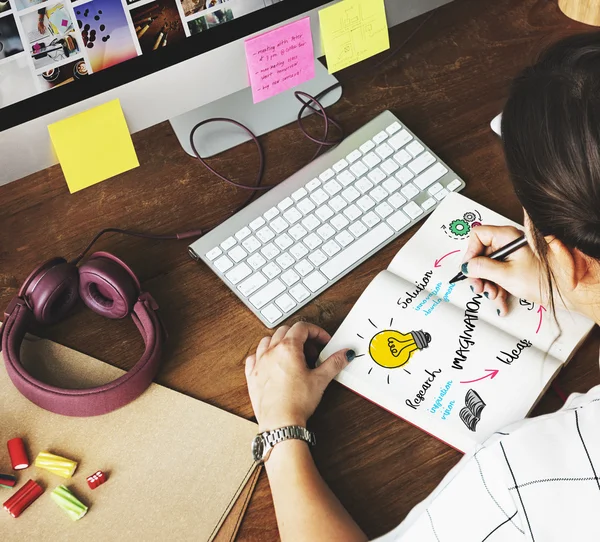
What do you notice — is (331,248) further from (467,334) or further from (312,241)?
(467,334)

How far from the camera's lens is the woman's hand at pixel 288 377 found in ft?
2.38

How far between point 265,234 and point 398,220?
16cm

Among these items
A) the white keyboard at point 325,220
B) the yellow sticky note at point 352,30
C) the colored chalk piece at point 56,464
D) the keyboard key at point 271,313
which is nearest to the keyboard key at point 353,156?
the white keyboard at point 325,220

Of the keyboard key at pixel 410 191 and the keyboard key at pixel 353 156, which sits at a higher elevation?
the keyboard key at pixel 353 156

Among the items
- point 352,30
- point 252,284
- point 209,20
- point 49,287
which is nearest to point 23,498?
point 49,287

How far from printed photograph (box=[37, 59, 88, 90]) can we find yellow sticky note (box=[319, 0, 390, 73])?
29 cm

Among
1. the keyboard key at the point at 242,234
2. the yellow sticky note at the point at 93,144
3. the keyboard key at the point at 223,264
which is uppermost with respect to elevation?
the yellow sticky note at the point at 93,144

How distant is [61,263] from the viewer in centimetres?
78

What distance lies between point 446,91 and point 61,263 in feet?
1.84

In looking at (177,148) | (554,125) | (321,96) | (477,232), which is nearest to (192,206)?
(177,148)

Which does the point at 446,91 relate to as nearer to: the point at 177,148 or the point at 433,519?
the point at 177,148

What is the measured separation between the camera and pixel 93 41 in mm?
724

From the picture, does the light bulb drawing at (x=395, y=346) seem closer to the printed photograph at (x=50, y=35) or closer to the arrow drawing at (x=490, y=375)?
the arrow drawing at (x=490, y=375)

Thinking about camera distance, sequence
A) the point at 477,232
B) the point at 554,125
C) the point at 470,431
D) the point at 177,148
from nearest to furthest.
→ the point at 554,125
the point at 470,431
the point at 477,232
the point at 177,148
